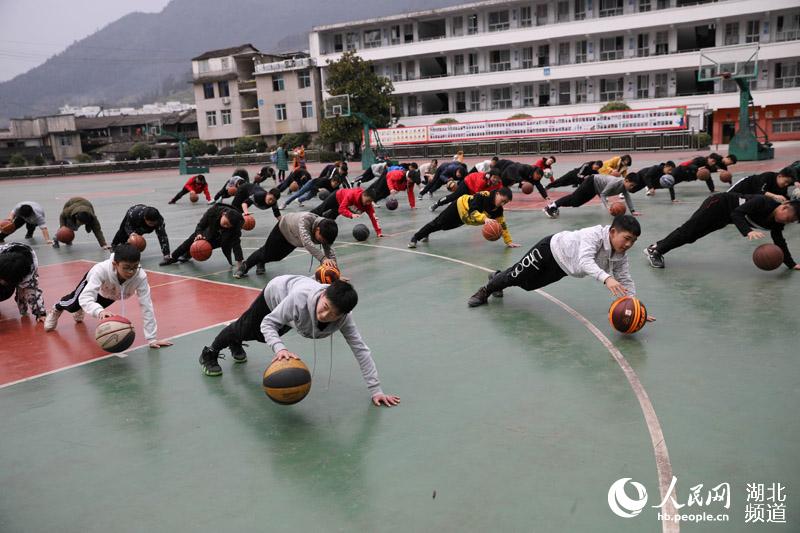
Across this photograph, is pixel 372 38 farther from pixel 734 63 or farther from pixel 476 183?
pixel 476 183

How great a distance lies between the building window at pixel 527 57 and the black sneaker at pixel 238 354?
53.1 m

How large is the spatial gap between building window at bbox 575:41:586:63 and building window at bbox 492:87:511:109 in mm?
6200

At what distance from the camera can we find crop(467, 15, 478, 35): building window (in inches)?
2280

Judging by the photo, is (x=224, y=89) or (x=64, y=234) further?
(x=224, y=89)

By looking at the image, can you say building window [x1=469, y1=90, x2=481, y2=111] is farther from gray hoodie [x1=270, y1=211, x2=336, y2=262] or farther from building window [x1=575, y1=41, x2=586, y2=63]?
gray hoodie [x1=270, y1=211, x2=336, y2=262]

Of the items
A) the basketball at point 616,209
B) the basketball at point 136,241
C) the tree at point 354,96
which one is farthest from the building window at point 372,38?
the basketball at point 136,241

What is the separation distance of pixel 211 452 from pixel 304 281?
1670 mm

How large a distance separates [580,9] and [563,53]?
11.8ft

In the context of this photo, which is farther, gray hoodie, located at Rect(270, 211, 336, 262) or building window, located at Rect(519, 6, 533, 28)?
building window, located at Rect(519, 6, 533, 28)

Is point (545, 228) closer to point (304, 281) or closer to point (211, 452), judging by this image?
point (304, 281)

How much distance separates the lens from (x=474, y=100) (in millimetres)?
58875

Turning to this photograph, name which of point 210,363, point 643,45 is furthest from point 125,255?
point 643,45

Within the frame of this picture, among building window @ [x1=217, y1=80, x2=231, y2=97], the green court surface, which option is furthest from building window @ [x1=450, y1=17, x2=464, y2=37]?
the green court surface

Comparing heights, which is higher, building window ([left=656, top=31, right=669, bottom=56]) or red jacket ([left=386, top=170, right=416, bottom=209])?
building window ([left=656, top=31, right=669, bottom=56])
